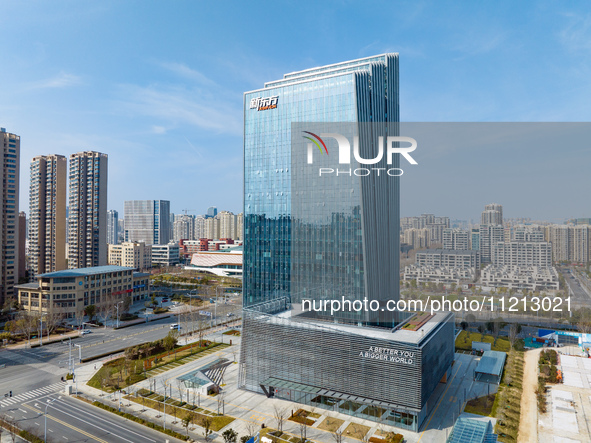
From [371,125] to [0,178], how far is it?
6290cm

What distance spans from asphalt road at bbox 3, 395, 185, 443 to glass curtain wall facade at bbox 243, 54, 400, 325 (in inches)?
592

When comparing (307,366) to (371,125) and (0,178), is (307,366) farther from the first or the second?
(0,178)

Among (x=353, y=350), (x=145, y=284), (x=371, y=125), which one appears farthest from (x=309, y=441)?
(x=145, y=284)

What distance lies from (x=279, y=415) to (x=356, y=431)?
6094 millimetres

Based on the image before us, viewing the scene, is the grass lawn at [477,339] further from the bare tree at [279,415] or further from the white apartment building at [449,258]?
the bare tree at [279,415]

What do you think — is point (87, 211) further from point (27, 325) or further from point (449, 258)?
point (449, 258)

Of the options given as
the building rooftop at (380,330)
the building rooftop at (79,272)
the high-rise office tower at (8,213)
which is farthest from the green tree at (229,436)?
the high-rise office tower at (8,213)

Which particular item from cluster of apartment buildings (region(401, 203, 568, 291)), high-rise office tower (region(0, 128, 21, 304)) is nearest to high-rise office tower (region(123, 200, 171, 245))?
high-rise office tower (region(0, 128, 21, 304))

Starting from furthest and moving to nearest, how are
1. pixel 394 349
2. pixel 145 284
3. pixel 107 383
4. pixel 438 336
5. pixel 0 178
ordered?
pixel 145 284 → pixel 0 178 → pixel 107 383 → pixel 438 336 → pixel 394 349

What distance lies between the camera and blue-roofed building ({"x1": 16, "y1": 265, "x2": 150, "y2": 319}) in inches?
2322

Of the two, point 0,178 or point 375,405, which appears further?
point 0,178

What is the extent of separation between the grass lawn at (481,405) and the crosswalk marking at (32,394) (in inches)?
1450

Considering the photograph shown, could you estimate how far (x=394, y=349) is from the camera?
93.0 ft

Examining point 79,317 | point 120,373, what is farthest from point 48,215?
point 120,373
